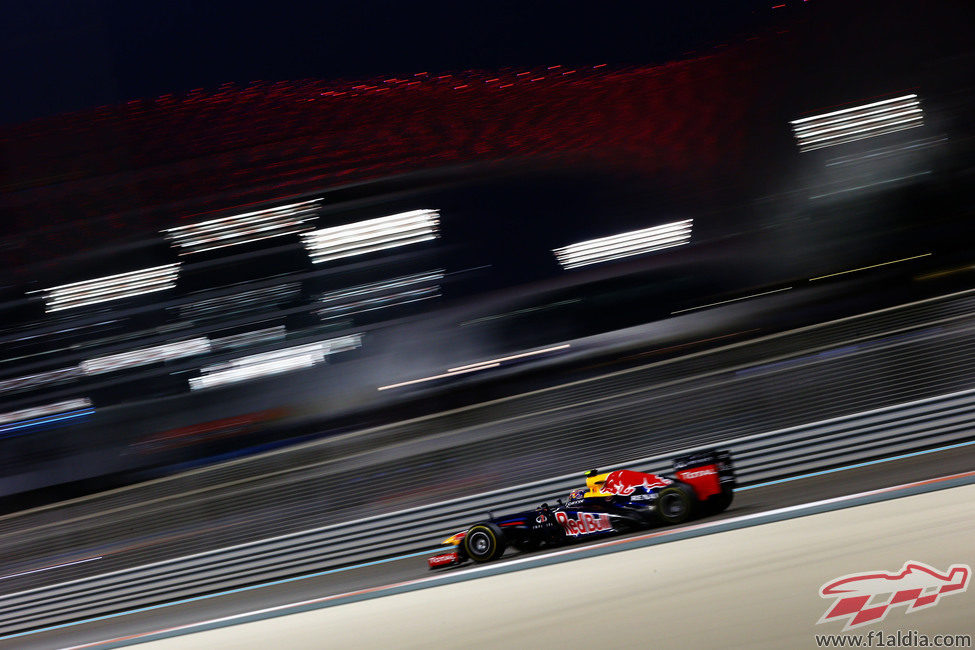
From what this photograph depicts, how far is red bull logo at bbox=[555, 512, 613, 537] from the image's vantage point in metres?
5.12

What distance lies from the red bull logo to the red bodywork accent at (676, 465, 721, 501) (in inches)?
24.8

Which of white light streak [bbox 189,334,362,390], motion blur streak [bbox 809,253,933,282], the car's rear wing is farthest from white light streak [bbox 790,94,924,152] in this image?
the car's rear wing

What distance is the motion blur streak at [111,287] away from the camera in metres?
19.1

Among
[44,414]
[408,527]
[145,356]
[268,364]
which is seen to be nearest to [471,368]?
[268,364]

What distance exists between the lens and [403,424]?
13.2 m

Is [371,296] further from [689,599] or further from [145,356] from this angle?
[689,599]

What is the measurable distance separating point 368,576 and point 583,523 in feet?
7.10

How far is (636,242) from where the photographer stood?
20.5 meters

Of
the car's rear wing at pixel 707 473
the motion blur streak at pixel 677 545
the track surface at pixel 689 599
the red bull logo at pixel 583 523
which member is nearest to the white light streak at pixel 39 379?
the motion blur streak at pixel 677 545

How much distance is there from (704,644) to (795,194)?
792 inches

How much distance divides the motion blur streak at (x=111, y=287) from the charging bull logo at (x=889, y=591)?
1962 centimetres

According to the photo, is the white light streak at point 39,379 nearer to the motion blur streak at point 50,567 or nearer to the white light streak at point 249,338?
the white light streak at point 249,338

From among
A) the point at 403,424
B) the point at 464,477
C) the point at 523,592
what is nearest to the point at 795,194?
the point at 403,424

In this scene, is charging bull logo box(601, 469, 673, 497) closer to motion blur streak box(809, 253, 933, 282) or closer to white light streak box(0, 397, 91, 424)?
motion blur streak box(809, 253, 933, 282)
